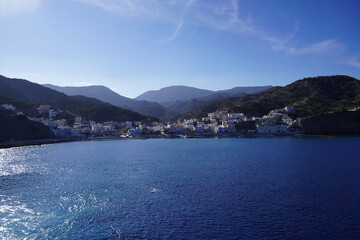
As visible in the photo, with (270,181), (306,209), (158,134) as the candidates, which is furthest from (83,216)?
(158,134)

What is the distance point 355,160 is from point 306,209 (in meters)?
22.1

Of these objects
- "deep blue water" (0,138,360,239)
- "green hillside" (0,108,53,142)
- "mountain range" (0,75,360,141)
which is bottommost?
"deep blue water" (0,138,360,239)

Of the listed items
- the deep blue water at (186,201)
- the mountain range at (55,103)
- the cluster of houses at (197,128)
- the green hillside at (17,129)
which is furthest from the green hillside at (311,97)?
the green hillside at (17,129)

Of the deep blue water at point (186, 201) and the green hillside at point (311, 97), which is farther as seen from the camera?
the green hillside at point (311, 97)

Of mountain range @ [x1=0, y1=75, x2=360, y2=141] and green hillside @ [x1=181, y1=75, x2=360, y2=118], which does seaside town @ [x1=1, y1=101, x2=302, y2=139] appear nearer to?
mountain range @ [x1=0, y1=75, x2=360, y2=141]

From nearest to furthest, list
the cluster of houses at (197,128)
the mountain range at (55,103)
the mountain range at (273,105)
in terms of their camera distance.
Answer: the mountain range at (273,105) < the cluster of houses at (197,128) < the mountain range at (55,103)

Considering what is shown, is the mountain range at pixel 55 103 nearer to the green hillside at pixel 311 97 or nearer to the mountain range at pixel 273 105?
the mountain range at pixel 273 105

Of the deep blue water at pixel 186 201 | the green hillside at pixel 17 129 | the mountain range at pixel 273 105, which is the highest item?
the mountain range at pixel 273 105

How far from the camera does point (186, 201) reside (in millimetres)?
19297

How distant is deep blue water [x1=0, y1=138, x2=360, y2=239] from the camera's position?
14430 mm

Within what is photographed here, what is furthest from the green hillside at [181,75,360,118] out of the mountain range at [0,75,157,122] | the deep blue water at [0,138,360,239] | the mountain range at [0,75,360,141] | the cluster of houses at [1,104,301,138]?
the deep blue water at [0,138,360,239]

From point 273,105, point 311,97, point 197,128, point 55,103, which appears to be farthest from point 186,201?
point 55,103

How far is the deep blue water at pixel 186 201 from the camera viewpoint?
47.3ft

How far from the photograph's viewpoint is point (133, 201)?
64.6 feet
